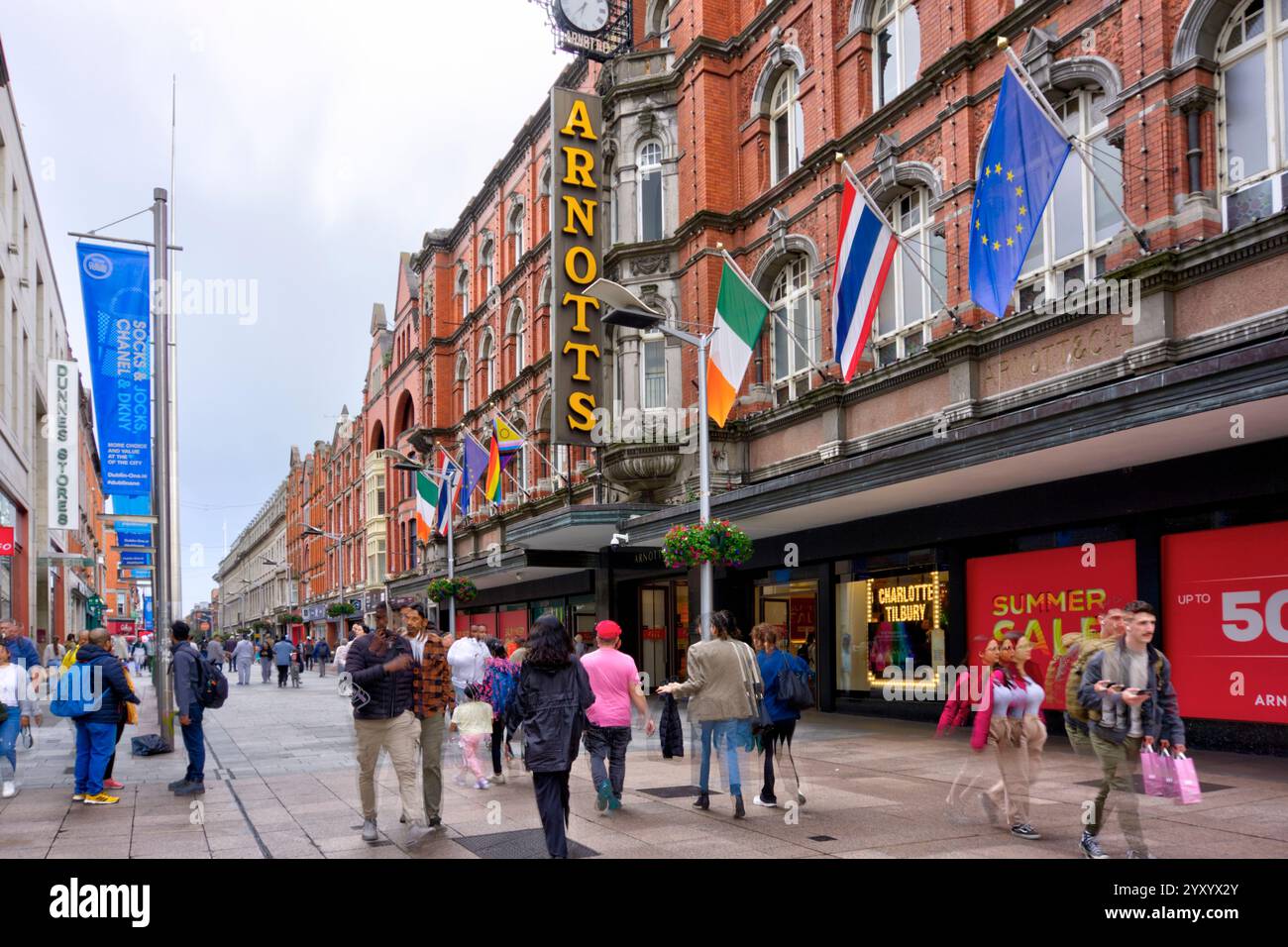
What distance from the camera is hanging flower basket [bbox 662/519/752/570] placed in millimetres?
16297

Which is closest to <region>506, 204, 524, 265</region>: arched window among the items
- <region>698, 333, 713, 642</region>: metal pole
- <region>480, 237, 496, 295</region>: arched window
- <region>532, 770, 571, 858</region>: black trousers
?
<region>480, 237, 496, 295</region>: arched window

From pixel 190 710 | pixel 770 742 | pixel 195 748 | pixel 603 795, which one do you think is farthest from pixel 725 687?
pixel 195 748

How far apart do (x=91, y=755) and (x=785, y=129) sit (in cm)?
1924

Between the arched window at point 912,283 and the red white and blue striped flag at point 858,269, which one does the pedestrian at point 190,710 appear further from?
the arched window at point 912,283

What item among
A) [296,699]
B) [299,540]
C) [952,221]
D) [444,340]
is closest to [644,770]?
[952,221]

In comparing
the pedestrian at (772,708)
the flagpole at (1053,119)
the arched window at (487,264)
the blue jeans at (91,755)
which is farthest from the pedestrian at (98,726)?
the arched window at (487,264)

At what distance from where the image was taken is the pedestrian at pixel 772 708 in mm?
10023

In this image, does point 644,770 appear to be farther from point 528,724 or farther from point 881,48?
point 881,48

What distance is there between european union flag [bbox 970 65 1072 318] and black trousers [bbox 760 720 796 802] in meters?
6.24

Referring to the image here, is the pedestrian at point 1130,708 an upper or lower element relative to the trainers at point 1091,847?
upper

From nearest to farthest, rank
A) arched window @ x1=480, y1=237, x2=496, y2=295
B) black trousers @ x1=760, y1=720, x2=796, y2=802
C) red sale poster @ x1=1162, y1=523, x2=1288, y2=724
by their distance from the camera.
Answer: black trousers @ x1=760, y1=720, x2=796, y2=802, red sale poster @ x1=1162, y1=523, x2=1288, y2=724, arched window @ x1=480, y1=237, x2=496, y2=295

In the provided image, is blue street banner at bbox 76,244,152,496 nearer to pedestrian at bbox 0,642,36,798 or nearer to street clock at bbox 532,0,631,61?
pedestrian at bbox 0,642,36,798

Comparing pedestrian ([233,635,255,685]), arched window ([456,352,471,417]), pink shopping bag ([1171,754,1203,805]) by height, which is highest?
arched window ([456,352,471,417])

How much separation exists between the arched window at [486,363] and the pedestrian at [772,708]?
31840 mm
